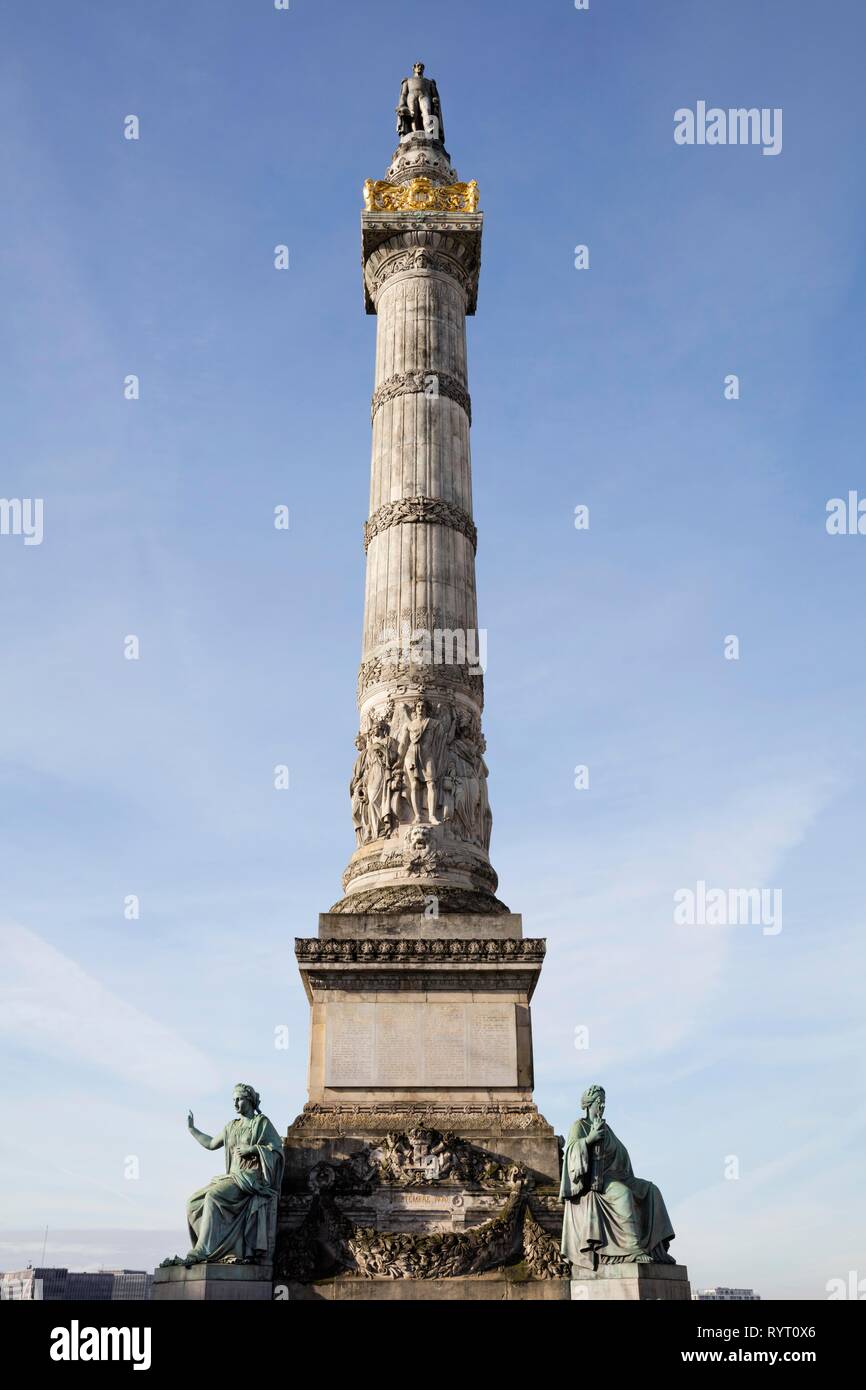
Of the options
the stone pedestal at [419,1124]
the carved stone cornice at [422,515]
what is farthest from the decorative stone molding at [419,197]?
the stone pedestal at [419,1124]

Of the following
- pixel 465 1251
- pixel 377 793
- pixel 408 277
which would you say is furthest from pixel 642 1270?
pixel 408 277

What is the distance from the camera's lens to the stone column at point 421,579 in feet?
67.5

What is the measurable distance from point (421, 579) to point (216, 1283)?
12272 millimetres

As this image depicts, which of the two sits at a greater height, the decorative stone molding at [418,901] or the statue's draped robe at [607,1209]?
the decorative stone molding at [418,901]

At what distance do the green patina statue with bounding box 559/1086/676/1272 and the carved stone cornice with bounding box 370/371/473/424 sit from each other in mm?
14510

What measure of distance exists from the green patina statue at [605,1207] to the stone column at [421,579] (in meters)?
4.74

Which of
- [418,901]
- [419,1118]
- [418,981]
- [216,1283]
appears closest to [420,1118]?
[419,1118]

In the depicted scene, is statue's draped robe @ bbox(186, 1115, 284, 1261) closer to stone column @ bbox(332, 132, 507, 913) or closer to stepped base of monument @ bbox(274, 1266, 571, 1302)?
stepped base of monument @ bbox(274, 1266, 571, 1302)

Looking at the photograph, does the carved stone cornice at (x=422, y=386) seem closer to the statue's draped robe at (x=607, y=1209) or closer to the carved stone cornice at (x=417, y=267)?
the carved stone cornice at (x=417, y=267)

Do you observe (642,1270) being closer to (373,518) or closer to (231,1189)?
(231,1189)

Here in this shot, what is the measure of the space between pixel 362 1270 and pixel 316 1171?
58.0 inches

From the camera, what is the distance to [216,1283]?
49.6 feet

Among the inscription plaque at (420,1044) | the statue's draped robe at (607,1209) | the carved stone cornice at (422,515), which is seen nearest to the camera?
the statue's draped robe at (607,1209)
